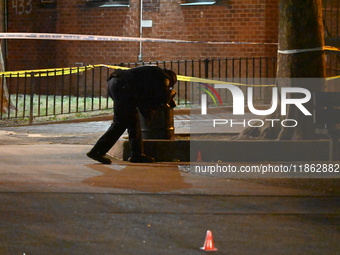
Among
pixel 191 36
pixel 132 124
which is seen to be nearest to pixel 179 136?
pixel 132 124

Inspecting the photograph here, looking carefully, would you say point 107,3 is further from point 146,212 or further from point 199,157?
point 146,212

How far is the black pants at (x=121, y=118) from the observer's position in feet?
33.4

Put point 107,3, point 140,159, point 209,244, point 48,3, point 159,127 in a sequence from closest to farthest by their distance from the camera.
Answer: point 209,244, point 140,159, point 159,127, point 107,3, point 48,3

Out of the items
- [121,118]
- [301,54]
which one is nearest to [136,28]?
[301,54]

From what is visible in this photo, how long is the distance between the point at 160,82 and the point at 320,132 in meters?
2.50

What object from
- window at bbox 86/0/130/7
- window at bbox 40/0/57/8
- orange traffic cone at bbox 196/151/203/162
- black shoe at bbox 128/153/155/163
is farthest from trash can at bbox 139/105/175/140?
window at bbox 40/0/57/8

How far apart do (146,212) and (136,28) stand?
14529 millimetres

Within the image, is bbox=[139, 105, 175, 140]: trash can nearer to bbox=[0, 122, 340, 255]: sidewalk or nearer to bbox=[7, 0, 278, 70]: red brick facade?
bbox=[0, 122, 340, 255]: sidewalk

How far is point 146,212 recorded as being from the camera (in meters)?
7.58

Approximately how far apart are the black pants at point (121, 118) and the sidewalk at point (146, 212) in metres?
0.33

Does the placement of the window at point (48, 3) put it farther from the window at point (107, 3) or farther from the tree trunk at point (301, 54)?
the tree trunk at point (301, 54)

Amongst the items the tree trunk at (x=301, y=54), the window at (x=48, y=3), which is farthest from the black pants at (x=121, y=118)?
the window at (x=48, y=3)

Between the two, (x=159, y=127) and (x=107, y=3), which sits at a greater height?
(x=107, y=3)

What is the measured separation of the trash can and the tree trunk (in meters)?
1.46
